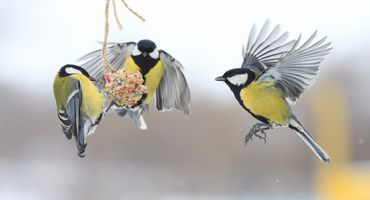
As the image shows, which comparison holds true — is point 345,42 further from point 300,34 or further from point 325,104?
point 300,34

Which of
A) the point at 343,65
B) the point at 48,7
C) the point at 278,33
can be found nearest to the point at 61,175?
the point at 48,7

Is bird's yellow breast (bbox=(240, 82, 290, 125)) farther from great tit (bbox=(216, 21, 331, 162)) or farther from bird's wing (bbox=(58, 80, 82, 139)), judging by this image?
bird's wing (bbox=(58, 80, 82, 139))

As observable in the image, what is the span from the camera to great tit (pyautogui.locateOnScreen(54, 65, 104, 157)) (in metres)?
0.86

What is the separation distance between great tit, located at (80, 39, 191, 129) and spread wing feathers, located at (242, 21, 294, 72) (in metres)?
0.11

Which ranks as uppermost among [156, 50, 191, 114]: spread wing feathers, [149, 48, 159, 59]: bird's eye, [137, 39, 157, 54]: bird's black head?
[137, 39, 157, 54]: bird's black head

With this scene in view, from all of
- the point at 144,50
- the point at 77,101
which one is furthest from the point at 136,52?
the point at 77,101

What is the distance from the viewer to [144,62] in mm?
841

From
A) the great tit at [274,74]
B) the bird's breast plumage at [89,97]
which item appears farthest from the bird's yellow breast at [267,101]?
the bird's breast plumage at [89,97]

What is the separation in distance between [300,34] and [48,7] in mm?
601

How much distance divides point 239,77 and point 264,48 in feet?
0.18

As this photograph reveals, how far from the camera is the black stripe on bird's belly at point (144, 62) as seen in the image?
0.84 m

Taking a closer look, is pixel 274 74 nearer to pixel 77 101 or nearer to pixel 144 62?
pixel 144 62

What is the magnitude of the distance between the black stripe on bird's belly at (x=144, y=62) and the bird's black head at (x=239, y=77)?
0.36 ft

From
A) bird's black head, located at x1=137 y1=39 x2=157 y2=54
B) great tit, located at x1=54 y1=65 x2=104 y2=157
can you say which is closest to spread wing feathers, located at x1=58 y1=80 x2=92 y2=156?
great tit, located at x1=54 y1=65 x2=104 y2=157
